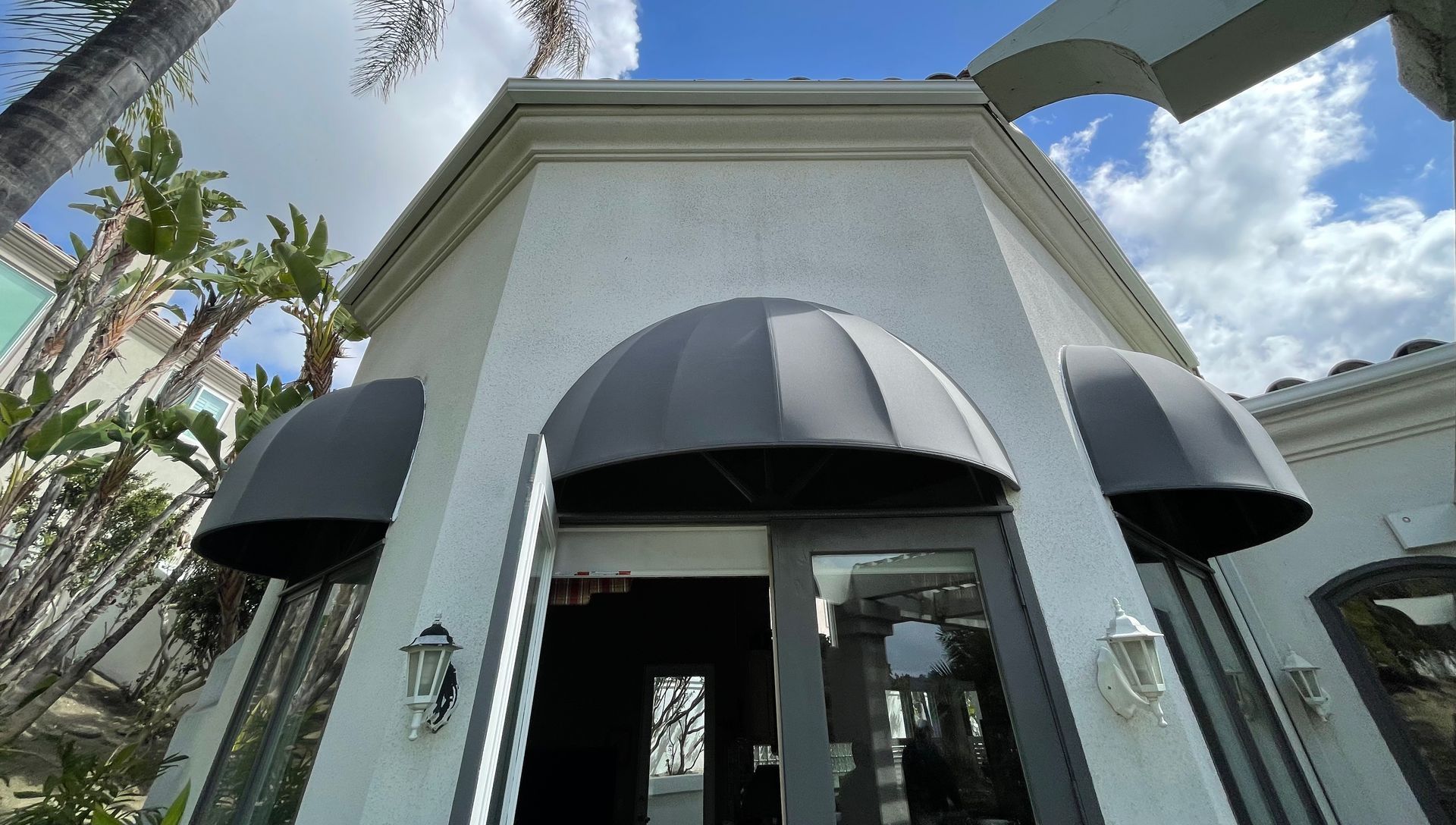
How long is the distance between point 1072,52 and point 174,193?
36.9ft

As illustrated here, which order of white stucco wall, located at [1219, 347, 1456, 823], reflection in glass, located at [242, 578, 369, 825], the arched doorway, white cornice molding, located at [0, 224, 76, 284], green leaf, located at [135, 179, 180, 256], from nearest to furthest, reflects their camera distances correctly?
the arched doorway
reflection in glass, located at [242, 578, 369, 825]
white stucco wall, located at [1219, 347, 1456, 823]
green leaf, located at [135, 179, 180, 256]
white cornice molding, located at [0, 224, 76, 284]

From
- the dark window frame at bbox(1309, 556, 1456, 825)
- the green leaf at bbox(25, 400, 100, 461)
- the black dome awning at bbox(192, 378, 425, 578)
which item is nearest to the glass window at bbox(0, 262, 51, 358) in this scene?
the green leaf at bbox(25, 400, 100, 461)

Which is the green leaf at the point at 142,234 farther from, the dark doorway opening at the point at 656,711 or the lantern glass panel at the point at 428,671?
the dark doorway opening at the point at 656,711

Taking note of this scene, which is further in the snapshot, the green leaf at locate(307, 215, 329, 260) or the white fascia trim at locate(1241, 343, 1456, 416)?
the green leaf at locate(307, 215, 329, 260)

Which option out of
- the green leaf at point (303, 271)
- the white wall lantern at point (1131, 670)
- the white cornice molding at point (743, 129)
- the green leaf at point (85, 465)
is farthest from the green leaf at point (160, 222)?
the white wall lantern at point (1131, 670)

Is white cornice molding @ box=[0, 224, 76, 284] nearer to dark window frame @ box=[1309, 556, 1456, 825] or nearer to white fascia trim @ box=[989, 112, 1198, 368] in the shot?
white fascia trim @ box=[989, 112, 1198, 368]

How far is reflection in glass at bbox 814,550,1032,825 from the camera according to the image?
3576mm

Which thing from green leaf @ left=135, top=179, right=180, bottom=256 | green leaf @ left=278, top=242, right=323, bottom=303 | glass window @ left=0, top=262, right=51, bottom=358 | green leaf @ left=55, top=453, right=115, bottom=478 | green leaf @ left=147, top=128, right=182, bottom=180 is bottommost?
green leaf @ left=55, top=453, right=115, bottom=478

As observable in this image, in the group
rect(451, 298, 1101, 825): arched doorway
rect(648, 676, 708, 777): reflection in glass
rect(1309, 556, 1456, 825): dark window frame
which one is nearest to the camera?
rect(451, 298, 1101, 825): arched doorway

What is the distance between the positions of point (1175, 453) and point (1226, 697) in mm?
2178

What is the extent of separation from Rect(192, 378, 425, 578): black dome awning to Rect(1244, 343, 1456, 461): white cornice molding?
916 centimetres

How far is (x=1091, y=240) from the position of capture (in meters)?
7.16

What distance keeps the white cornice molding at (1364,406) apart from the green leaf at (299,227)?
12.0 meters

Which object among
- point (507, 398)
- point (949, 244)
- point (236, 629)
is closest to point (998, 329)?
point (949, 244)
